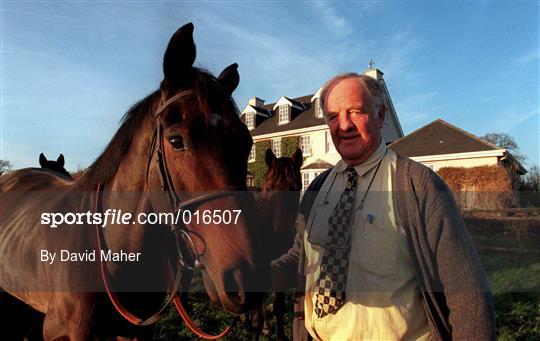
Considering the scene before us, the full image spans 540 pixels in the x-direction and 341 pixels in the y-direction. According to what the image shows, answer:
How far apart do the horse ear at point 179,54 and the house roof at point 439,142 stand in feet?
78.8

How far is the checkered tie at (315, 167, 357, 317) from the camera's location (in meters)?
1.89

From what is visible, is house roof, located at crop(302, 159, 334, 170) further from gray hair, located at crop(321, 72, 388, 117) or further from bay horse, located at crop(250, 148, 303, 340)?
gray hair, located at crop(321, 72, 388, 117)

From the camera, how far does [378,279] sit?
179 cm

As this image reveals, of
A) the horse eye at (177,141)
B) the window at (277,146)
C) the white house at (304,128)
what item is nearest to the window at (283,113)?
the white house at (304,128)

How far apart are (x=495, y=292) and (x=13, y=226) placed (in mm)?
7482

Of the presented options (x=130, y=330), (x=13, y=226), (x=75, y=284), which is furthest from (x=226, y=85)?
(x=13, y=226)

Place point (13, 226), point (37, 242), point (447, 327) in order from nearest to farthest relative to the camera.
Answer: point (447, 327) → point (37, 242) → point (13, 226)

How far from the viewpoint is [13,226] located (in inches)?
124

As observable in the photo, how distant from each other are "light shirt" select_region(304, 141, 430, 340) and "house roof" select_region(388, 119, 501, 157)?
23731 mm

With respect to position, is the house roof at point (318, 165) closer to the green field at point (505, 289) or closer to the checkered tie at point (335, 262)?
the green field at point (505, 289)

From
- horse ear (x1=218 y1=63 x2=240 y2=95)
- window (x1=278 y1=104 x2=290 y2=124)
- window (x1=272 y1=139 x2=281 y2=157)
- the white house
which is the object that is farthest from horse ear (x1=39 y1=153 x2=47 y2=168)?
window (x1=278 y1=104 x2=290 y2=124)

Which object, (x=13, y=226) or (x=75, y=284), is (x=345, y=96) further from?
(x=13, y=226)

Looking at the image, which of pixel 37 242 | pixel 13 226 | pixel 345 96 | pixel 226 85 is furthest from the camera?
pixel 13 226

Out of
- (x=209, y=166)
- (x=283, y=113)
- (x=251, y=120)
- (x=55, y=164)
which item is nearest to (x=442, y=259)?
(x=209, y=166)
